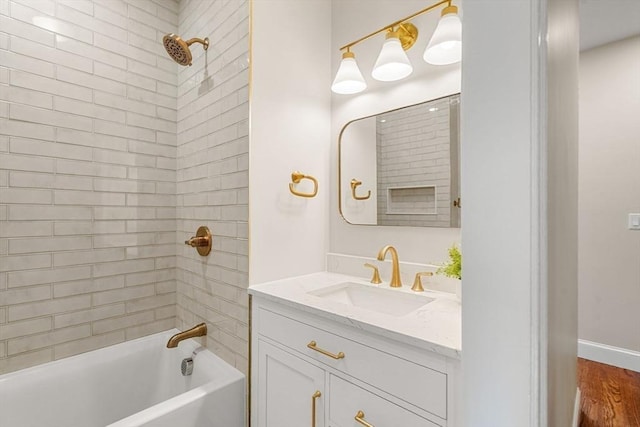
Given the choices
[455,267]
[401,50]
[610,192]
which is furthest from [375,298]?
[610,192]

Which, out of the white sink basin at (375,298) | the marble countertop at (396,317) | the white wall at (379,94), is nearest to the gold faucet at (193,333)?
the marble countertop at (396,317)

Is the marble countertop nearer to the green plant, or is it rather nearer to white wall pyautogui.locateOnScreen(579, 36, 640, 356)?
the green plant

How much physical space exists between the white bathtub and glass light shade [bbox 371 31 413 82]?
1.60m

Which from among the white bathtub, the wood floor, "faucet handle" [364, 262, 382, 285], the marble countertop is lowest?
the wood floor

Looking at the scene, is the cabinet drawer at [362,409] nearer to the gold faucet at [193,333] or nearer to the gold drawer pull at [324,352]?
the gold drawer pull at [324,352]

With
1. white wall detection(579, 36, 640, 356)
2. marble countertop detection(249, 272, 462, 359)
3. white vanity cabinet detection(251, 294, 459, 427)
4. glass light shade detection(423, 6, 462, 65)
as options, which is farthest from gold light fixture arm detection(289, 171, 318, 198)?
white wall detection(579, 36, 640, 356)

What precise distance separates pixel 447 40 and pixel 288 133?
0.83 metres

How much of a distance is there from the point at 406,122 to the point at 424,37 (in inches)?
15.2

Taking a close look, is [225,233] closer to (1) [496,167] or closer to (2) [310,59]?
(2) [310,59]

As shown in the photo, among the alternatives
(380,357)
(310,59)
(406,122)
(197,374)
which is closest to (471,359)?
(380,357)

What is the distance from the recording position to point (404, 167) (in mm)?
1591

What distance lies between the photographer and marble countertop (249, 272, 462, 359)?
89 centimetres

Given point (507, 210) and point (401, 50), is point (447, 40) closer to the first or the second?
point (401, 50)

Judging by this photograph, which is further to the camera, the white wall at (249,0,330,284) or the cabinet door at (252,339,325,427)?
the white wall at (249,0,330,284)
